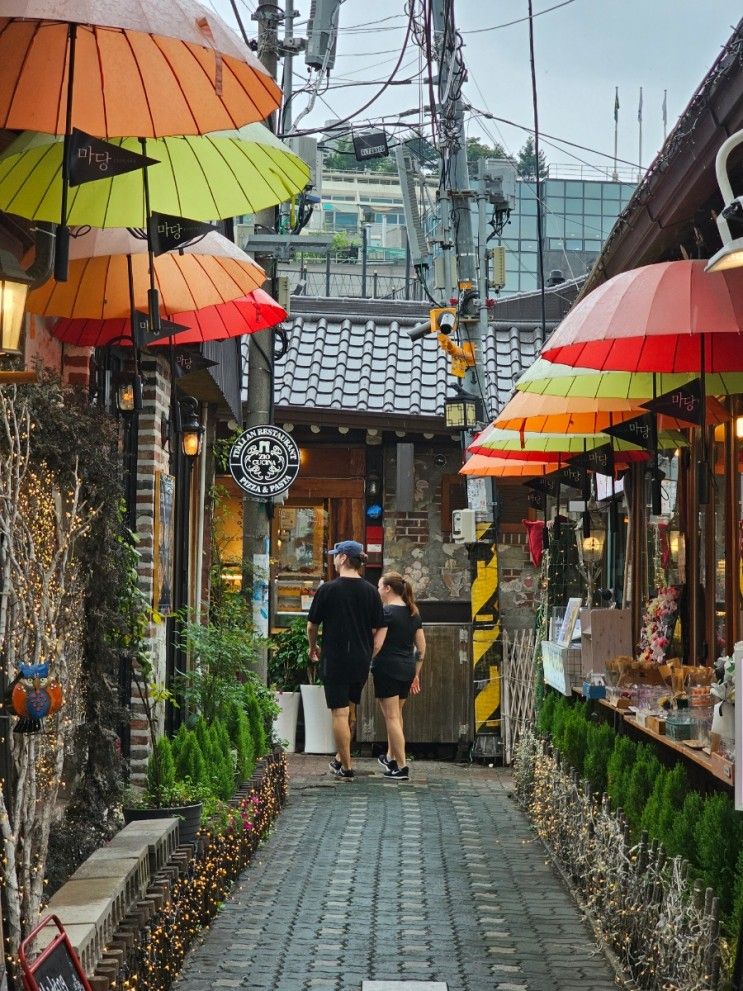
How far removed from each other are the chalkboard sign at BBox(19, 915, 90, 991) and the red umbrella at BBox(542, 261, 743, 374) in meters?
3.15

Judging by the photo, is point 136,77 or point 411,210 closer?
point 136,77

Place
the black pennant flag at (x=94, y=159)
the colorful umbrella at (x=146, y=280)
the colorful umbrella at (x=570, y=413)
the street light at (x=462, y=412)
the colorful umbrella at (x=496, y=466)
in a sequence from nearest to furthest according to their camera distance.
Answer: the black pennant flag at (x=94, y=159) < the colorful umbrella at (x=146, y=280) < the colorful umbrella at (x=570, y=413) < the colorful umbrella at (x=496, y=466) < the street light at (x=462, y=412)

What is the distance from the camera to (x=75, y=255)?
5992 mm

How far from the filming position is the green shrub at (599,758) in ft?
27.0

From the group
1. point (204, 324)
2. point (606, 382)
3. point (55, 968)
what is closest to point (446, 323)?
point (606, 382)

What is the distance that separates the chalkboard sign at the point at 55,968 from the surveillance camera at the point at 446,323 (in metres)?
9.70

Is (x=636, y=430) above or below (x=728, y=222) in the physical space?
below

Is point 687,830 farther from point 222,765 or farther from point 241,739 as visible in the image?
point 241,739

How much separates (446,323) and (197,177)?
8.72 m

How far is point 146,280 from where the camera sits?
256 inches

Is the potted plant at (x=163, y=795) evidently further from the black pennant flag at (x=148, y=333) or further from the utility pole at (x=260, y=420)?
the utility pole at (x=260, y=420)

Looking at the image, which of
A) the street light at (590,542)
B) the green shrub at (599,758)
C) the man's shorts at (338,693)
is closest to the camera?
the green shrub at (599,758)

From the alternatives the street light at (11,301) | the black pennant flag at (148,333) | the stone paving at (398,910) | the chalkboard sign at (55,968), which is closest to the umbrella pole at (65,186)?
the street light at (11,301)

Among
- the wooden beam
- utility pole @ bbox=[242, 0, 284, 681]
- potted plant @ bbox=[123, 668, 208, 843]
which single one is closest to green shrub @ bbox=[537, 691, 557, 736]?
utility pole @ bbox=[242, 0, 284, 681]
